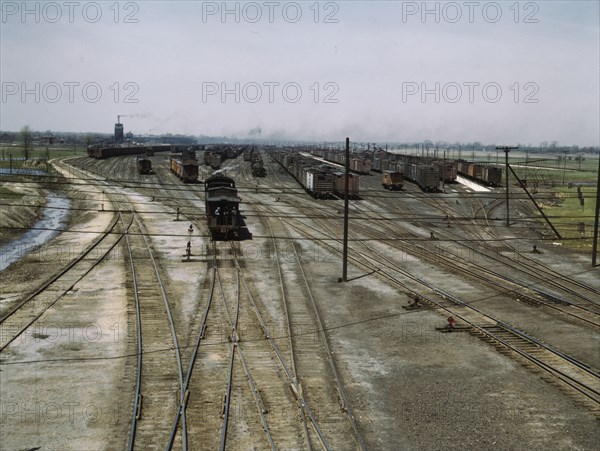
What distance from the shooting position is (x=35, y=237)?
43.2m

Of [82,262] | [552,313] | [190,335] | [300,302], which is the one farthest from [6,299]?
[552,313]

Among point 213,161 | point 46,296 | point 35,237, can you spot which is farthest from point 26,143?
point 46,296

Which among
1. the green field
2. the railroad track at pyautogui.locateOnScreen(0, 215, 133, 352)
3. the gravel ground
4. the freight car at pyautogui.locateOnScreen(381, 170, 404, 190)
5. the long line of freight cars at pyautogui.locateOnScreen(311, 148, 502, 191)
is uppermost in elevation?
→ the long line of freight cars at pyautogui.locateOnScreen(311, 148, 502, 191)

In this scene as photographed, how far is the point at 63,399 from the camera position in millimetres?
14055

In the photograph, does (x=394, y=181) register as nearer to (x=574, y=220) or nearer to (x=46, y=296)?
(x=574, y=220)

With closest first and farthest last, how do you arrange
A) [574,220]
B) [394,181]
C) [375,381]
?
[375,381] < [574,220] < [394,181]

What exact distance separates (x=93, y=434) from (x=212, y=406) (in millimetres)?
2918

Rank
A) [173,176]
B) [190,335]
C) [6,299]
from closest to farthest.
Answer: [190,335]
[6,299]
[173,176]

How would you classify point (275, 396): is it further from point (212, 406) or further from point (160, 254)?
point (160, 254)

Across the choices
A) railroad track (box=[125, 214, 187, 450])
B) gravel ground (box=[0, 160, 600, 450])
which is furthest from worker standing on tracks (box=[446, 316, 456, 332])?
railroad track (box=[125, 214, 187, 450])

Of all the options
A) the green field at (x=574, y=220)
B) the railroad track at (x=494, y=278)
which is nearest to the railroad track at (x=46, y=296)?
the railroad track at (x=494, y=278)

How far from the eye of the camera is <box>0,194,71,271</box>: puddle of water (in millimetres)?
35469

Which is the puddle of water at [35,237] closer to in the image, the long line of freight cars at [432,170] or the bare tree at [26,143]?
the long line of freight cars at [432,170]

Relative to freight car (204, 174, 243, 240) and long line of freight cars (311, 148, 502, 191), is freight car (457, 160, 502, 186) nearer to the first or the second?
long line of freight cars (311, 148, 502, 191)
